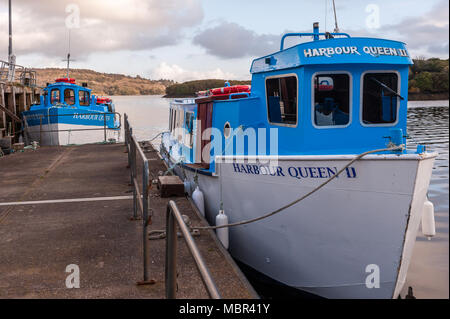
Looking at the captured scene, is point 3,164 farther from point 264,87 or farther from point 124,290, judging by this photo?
point 124,290

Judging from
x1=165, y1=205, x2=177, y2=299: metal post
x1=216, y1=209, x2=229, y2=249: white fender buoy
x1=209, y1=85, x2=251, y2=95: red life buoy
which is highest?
x1=209, y1=85, x2=251, y2=95: red life buoy

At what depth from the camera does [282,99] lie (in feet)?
23.0

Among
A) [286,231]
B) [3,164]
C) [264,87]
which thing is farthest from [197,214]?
[3,164]

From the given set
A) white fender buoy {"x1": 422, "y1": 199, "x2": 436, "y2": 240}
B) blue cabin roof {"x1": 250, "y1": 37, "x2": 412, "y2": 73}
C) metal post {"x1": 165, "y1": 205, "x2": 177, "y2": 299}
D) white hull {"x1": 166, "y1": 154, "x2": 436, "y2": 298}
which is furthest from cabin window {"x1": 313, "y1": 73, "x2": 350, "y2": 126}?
metal post {"x1": 165, "y1": 205, "x2": 177, "y2": 299}

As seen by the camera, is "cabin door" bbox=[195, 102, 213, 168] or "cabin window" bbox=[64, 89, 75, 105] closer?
"cabin door" bbox=[195, 102, 213, 168]

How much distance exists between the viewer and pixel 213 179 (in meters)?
7.93

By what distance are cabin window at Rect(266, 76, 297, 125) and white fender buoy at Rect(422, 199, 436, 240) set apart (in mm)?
2078

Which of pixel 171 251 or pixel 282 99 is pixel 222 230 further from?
pixel 171 251

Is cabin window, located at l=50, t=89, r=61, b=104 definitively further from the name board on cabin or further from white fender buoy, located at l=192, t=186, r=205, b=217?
the name board on cabin

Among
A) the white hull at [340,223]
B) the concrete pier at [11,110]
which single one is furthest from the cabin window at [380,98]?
the concrete pier at [11,110]

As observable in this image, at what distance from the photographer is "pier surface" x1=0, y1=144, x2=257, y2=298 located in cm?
480
